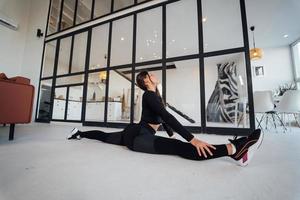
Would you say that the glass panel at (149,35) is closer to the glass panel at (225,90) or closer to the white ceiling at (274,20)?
the glass panel at (225,90)

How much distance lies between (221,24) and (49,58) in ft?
19.7

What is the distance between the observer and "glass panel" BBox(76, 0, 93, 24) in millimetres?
5211

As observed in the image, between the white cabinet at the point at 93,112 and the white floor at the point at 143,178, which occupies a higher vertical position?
the white cabinet at the point at 93,112

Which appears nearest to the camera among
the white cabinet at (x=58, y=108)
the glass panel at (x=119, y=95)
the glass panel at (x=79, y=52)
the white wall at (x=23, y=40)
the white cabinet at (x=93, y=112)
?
the glass panel at (x=119, y=95)

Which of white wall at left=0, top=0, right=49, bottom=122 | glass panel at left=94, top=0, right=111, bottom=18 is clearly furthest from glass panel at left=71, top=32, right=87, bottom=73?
white wall at left=0, top=0, right=49, bottom=122

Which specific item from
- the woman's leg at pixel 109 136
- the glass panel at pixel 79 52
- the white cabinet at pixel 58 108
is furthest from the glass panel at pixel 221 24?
the white cabinet at pixel 58 108

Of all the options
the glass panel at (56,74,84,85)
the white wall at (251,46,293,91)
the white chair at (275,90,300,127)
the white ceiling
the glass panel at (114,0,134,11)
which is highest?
the glass panel at (114,0,134,11)

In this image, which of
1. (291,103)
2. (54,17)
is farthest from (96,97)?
(291,103)

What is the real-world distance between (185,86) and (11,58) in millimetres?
6567

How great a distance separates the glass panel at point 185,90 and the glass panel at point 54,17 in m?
5.29

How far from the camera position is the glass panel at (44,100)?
5273 mm

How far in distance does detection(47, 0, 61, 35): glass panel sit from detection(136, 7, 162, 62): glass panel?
12.8 ft

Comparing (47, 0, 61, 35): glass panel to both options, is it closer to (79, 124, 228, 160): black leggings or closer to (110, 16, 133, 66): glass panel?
(110, 16, 133, 66): glass panel

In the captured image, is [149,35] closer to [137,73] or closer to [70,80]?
[137,73]
